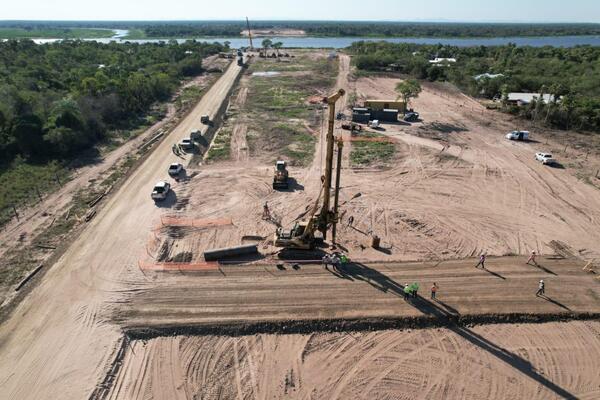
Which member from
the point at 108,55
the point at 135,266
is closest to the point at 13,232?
the point at 135,266

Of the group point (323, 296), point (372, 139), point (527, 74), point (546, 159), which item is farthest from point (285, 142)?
point (527, 74)

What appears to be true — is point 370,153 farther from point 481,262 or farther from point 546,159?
point 481,262

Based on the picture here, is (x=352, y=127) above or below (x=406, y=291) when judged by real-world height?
above

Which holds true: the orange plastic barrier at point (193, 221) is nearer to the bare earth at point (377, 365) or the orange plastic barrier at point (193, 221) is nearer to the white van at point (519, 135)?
the bare earth at point (377, 365)

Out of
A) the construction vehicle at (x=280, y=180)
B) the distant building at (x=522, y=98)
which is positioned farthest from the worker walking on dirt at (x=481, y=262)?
the distant building at (x=522, y=98)

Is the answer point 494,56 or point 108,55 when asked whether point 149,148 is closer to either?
point 108,55
